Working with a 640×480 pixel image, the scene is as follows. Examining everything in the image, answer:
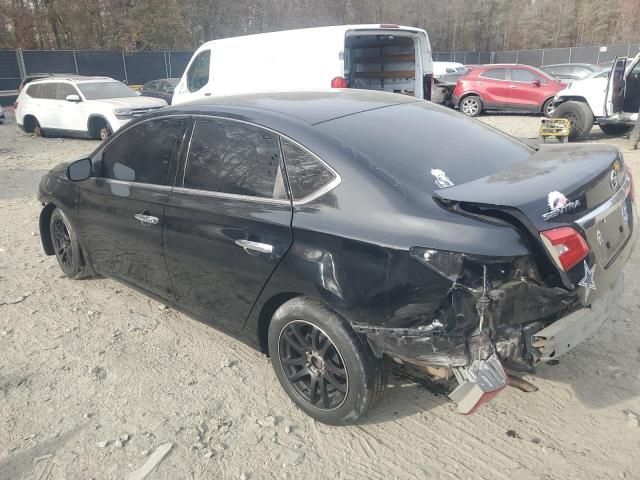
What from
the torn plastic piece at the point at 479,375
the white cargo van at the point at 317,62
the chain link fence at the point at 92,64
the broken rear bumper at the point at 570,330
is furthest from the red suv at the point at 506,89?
the chain link fence at the point at 92,64

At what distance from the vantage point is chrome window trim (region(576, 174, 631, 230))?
92.9 inches

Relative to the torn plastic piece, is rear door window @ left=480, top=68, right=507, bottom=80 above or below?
above

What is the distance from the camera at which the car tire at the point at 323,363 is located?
252cm

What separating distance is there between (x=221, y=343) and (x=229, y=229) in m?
1.09

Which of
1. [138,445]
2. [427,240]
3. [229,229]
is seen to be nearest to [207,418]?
[138,445]

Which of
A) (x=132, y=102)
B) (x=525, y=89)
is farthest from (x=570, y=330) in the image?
(x=525, y=89)

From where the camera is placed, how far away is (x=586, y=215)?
94.2 inches

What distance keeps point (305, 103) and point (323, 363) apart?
5.20 ft

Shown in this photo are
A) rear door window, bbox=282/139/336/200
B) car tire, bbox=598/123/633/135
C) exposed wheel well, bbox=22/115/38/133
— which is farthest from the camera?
exposed wheel well, bbox=22/115/38/133

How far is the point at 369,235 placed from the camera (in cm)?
237

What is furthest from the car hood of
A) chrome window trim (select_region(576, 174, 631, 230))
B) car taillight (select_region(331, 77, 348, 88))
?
chrome window trim (select_region(576, 174, 631, 230))

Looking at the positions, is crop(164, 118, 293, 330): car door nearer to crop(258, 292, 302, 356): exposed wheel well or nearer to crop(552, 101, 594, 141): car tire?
crop(258, 292, 302, 356): exposed wheel well

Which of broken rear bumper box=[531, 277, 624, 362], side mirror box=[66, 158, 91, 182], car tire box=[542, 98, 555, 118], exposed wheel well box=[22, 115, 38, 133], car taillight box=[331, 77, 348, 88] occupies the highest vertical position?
car taillight box=[331, 77, 348, 88]

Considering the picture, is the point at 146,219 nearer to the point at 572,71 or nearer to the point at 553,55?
the point at 572,71
